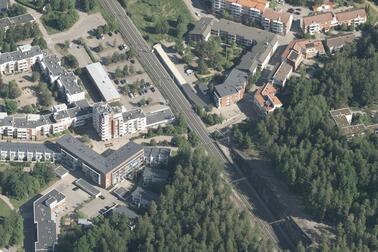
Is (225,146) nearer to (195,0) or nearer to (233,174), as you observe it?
(233,174)

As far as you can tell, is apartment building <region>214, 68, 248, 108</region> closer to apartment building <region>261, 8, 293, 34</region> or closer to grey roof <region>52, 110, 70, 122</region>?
apartment building <region>261, 8, 293, 34</region>

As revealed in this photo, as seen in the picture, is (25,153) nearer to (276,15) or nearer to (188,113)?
(188,113)

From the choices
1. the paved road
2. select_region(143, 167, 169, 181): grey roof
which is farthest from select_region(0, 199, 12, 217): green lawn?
select_region(143, 167, 169, 181): grey roof

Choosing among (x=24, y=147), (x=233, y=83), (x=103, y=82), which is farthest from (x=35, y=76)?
(x=233, y=83)

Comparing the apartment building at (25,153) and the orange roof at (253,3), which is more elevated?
the orange roof at (253,3)

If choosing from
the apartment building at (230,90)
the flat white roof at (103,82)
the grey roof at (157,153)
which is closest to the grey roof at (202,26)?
the apartment building at (230,90)

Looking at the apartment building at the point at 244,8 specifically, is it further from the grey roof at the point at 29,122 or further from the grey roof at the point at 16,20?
the grey roof at the point at 29,122
